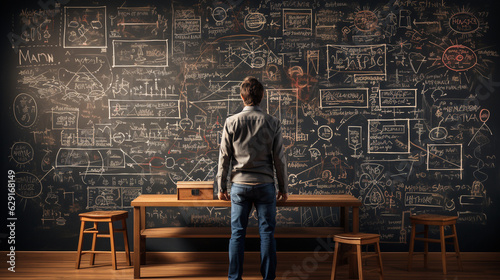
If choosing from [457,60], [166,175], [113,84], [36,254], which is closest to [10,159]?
[36,254]

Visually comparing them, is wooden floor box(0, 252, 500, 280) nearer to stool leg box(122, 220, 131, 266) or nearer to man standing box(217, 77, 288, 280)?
stool leg box(122, 220, 131, 266)


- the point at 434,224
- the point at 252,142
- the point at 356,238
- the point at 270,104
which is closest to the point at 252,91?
the point at 252,142

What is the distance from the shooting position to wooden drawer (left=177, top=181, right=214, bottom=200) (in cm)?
413

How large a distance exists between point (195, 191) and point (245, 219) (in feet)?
2.71

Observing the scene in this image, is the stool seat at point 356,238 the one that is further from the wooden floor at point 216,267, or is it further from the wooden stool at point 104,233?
the wooden stool at point 104,233

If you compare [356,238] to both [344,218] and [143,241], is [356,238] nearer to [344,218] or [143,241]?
[344,218]

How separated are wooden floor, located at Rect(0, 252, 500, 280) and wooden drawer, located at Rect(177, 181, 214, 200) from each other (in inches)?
29.8

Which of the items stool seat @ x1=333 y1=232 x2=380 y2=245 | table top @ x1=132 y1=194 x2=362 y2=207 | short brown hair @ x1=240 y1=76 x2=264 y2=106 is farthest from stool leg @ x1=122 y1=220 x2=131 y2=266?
stool seat @ x1=333 y1=232 x2=380 y2=245

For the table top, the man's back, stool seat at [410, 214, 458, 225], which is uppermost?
the man's back

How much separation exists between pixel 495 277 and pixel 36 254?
466 centimetres

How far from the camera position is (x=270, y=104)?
484 cm

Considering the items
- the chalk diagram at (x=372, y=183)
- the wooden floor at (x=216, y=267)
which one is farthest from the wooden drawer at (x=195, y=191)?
the chalk diagram at (x=372, y=183)

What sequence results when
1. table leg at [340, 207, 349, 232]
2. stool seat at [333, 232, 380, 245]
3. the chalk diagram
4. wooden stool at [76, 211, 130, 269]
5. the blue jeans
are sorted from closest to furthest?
the blue jeans
stool seat at [333, 232, 380, 245]
wooden stool at [76, 211, 130, 269]
table leg at [340, 207, 349, 232]
the chalk diagram

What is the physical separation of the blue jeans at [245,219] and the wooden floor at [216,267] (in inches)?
27.9
